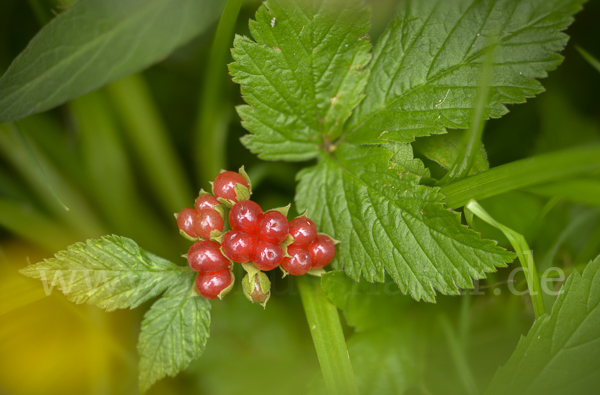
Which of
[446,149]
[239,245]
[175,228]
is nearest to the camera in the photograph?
[239,245]

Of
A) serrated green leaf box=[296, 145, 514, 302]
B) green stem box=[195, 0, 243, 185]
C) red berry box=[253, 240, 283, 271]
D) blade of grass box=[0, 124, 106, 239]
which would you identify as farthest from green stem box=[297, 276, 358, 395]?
blade of grass box=[0, 124, 106, 239]

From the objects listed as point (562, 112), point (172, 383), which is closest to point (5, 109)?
point (172, 383)

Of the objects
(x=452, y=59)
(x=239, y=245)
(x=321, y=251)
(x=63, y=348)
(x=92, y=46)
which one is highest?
(x=92, y=46)

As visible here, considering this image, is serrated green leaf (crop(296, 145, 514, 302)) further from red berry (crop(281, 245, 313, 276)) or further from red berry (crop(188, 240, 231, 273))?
red berry (crop(188, 240, 231, 273))

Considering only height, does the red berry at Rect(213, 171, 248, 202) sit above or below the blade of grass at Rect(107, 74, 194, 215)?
above

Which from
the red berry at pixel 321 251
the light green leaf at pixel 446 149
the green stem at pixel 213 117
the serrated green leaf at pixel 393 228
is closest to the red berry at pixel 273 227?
the red berry at pixel 321 251

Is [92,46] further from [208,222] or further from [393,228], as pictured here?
[393,228]

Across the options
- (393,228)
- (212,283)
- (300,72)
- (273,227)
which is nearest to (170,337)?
(212,283)
